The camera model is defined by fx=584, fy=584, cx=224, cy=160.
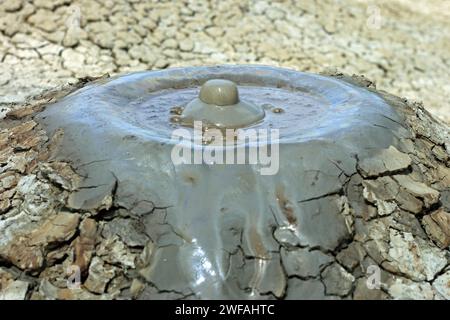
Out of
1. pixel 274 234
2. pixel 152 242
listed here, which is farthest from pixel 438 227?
pixel 152 242

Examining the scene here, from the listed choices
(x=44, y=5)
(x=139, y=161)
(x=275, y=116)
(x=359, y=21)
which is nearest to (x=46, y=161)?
(x=139, y=161)

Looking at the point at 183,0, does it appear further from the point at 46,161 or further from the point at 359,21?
the point at 46,161

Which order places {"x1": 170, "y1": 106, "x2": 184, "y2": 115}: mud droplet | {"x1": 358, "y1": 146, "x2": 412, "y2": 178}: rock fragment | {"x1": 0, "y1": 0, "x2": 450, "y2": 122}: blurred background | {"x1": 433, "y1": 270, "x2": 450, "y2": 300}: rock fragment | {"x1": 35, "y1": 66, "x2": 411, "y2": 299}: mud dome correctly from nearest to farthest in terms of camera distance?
1. {"x1": 35, "y1": 66, "x2": 411, "y2": 299}: mud dome
2. {"x1": 433, "y1": 270, "x2": 450, "y2": 300}: rock fragment
3. {"x1": 358, "y1": 146, "x2": 412, "y2": 178}: rock fragment
4. {"x1": 170, "y1": 106, "x2": 184, "y2": 115}: mud droplet
5. {"x1": 0, "y1": 0, "x2": 450, "y2": 122}: blurred background

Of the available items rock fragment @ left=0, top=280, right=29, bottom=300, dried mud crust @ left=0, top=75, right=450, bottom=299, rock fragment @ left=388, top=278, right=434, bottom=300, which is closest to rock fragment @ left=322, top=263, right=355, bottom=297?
dried mud crust @ left=0, top=75, right=450, bottom=299

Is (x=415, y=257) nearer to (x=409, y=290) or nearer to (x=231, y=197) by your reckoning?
(x=409, y=290)

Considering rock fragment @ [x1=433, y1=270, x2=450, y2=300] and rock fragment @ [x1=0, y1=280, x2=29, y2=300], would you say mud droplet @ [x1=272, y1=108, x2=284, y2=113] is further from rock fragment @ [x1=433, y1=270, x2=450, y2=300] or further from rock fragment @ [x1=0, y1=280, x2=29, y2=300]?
rock fragment @ [x1=0, y1=280, x2=29, y2=300]

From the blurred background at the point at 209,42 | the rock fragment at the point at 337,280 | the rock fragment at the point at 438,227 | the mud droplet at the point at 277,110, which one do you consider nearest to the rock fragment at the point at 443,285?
the rock fragment at the point at 438,227
